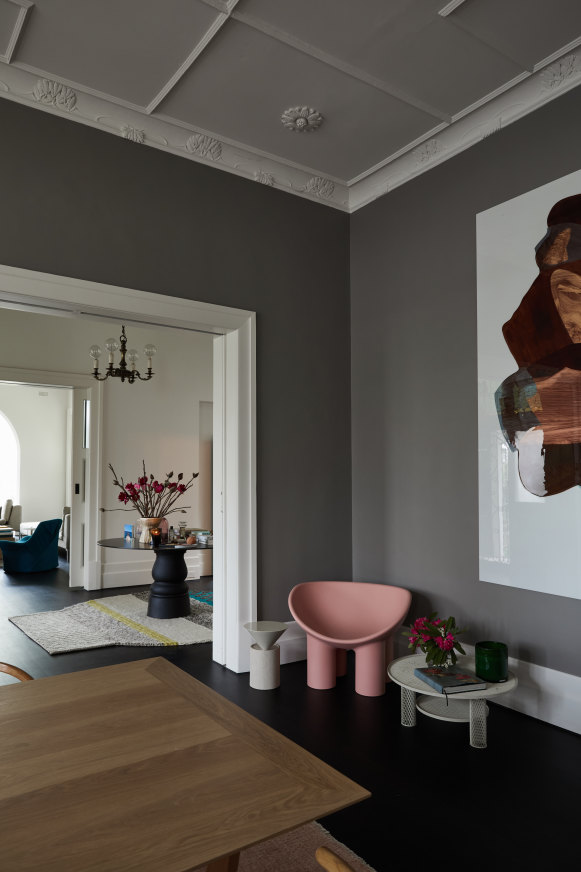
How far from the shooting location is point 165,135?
376cm

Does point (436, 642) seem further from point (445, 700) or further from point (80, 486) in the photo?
point (80, 486)

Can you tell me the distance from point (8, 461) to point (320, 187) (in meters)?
9.33

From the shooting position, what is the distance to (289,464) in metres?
4.25

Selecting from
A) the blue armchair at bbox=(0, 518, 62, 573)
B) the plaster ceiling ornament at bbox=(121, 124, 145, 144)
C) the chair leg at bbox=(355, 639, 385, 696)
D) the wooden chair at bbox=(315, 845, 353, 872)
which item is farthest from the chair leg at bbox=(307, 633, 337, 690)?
the blue armchair at bbox=(0, 518, 62, 573)

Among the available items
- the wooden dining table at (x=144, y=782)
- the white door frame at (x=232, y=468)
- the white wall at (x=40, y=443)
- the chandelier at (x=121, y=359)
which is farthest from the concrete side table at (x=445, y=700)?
the white wall at (x=40, y=443)

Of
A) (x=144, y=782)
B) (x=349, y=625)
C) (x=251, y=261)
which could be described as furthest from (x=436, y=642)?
(x=251, y=261)

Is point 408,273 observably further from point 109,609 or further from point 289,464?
point 109,609

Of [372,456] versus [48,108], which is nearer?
[48,108]

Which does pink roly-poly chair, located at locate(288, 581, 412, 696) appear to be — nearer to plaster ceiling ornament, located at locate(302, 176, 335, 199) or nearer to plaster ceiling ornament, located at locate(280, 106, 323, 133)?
plaster ceiling ornament, located at locate(302, 176, 335, 199)

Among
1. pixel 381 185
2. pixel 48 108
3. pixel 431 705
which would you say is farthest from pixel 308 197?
pixel 431 705

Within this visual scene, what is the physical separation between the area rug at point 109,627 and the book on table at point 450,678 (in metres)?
2.13

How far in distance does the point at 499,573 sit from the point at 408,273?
1.97m

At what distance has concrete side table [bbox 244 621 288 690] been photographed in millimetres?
3689

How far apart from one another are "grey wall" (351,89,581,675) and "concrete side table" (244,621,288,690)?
946 millimetres
